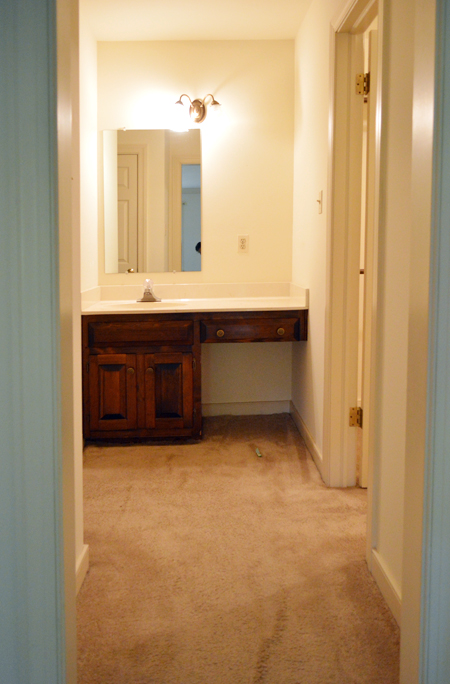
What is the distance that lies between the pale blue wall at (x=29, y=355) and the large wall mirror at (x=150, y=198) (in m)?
2.70

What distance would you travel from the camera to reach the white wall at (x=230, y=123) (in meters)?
3.73

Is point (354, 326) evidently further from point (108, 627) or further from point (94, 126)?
point (94, 126)

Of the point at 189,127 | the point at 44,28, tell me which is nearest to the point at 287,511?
the point at 44,28

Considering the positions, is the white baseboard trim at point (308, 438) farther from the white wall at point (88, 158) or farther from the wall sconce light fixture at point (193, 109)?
the wall sconce light fixture at point (193, 109)

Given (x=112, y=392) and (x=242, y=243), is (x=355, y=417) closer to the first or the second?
(x=112, y=392)

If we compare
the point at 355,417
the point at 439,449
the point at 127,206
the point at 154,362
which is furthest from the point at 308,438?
the point at 439,449

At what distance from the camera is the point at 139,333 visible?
3330mm

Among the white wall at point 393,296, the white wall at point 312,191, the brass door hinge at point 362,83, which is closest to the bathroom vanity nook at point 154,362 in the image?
the white wall at point 312,191

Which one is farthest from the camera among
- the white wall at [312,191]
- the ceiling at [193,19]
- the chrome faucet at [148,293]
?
the chrome faucet at [148,293]

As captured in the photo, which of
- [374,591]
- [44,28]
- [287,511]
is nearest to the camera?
[44,28]

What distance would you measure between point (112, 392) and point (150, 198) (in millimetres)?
1201

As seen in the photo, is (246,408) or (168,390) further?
(246,408)

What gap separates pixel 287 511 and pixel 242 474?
48cm

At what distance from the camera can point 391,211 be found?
1834mm
